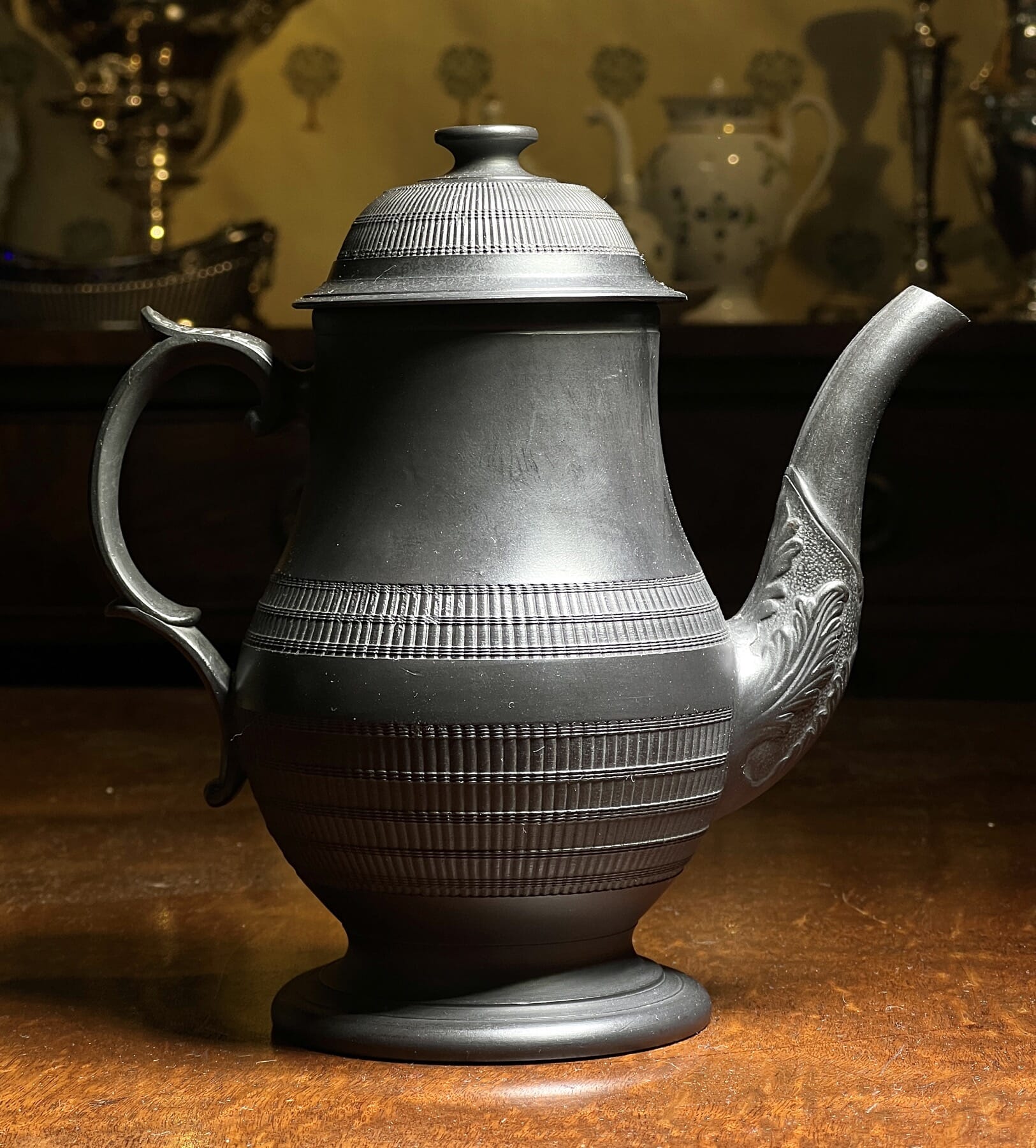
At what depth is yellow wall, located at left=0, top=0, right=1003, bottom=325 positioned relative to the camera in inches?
71.3

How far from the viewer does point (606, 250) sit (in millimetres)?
657

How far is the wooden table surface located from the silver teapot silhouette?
38 millimetres

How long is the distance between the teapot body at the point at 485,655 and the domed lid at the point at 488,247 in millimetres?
11

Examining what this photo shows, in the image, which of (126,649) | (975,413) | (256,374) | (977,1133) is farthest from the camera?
(126,649)

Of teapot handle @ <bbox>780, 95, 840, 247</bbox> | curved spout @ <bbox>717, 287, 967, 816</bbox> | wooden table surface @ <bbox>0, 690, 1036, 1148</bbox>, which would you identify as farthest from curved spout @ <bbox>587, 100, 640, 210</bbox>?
curved spout @ <bbox>717, 287, 967, 816</bbox>

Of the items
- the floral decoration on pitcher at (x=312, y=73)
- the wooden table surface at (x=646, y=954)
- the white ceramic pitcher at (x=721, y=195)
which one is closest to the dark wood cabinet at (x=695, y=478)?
the white ceramic pitcher at (x=721, y=195)

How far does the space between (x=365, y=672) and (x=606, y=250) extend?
0.17 meters

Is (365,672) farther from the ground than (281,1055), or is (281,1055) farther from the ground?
(365,672)

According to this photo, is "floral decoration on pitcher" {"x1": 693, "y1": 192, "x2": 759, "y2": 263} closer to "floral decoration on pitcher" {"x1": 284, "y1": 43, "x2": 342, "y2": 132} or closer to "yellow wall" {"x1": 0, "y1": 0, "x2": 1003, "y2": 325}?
"yellow wall" {"x1": 0, "y1": 0, "x2": 1003, "y2": 325}

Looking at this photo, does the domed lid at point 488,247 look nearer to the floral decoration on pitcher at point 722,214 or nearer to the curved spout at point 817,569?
the curved spout at point 817,569

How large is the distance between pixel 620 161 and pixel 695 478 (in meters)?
0.36

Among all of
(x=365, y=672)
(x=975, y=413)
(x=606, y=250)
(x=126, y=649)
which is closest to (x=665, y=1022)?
(x=365, y=672)

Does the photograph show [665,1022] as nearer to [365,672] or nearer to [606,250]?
[365,672]

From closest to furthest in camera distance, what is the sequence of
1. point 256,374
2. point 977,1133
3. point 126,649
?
point 977,1133 → point 256,374 → point 126,649
